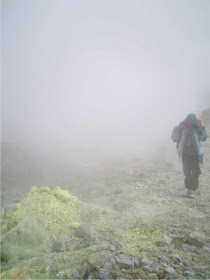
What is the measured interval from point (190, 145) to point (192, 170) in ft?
1.93

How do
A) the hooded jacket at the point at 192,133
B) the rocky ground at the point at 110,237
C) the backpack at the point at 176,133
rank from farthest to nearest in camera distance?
the backpack at the point at 176,133 < the hooded jacket at the point at 192,133 < the rocky ground at the point at 110,237

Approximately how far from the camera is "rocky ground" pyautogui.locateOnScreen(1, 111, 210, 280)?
11.3 ft

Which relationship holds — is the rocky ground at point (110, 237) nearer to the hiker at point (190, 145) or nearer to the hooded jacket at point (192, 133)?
the hiker at point (190, 145)

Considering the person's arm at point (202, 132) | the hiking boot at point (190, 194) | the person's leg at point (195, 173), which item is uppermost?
the person's arm at point (202, 132)

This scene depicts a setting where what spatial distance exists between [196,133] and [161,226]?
8.42ft

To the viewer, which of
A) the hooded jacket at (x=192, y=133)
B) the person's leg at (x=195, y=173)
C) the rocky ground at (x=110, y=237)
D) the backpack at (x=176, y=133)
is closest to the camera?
the rocky ground at (x=110, y=237)

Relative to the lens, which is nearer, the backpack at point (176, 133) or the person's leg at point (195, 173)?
the backpack at point (176, 133)

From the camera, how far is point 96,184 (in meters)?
9.32

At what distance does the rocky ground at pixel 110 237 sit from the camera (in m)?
3.44

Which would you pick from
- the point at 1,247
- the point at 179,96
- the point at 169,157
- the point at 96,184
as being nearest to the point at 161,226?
the point at 1,247

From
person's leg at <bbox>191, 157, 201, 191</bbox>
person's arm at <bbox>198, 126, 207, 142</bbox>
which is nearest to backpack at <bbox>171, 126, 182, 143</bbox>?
person's arm at <bbox>198, 126, 207, 142</bbox>

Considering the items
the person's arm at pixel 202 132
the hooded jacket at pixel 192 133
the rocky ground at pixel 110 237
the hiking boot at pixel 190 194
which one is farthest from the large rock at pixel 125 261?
the person's arm at pixel 202 132

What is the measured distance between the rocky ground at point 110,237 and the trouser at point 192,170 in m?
0.21

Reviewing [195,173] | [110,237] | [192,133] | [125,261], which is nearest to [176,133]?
[192,133]
